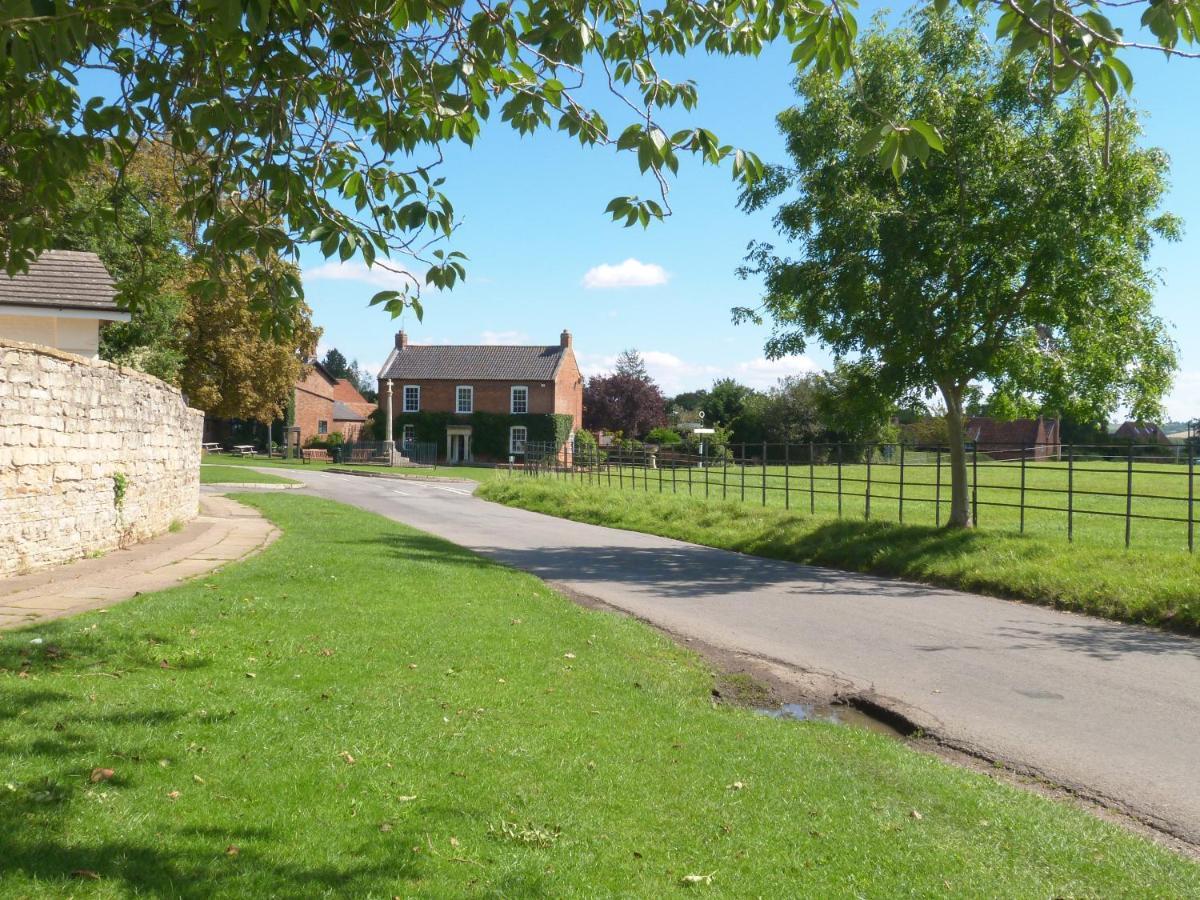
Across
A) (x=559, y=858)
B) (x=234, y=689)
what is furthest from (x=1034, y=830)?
(x=234, y=689)

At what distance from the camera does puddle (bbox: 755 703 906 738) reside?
717 centimetres

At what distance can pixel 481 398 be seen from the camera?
66188 millimetres

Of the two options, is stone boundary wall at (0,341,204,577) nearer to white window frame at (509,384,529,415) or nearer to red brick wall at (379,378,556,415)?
red brick wall at (379,378,556,415)

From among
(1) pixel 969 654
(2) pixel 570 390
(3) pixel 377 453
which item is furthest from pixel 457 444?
(1) pixel 969 654

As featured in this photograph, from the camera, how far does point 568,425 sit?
66312 mm

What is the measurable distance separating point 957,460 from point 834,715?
38.1 ft

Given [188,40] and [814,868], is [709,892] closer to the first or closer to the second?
[814,868]

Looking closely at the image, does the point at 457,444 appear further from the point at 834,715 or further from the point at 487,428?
the point at 834,715

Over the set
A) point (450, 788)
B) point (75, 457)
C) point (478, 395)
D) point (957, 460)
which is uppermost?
point (478, 395)

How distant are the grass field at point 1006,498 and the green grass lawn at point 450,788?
9039 mm

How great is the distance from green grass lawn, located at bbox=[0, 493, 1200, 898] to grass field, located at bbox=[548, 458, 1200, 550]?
904 centimetres

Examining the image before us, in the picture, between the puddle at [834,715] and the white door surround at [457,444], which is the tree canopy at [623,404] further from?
the puddle at [834,715]

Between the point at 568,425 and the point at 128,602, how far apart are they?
189ft

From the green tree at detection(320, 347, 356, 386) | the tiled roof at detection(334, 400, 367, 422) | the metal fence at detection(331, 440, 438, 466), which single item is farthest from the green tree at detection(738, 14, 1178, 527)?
the green tree at detection(320, 347, 356, 386)
